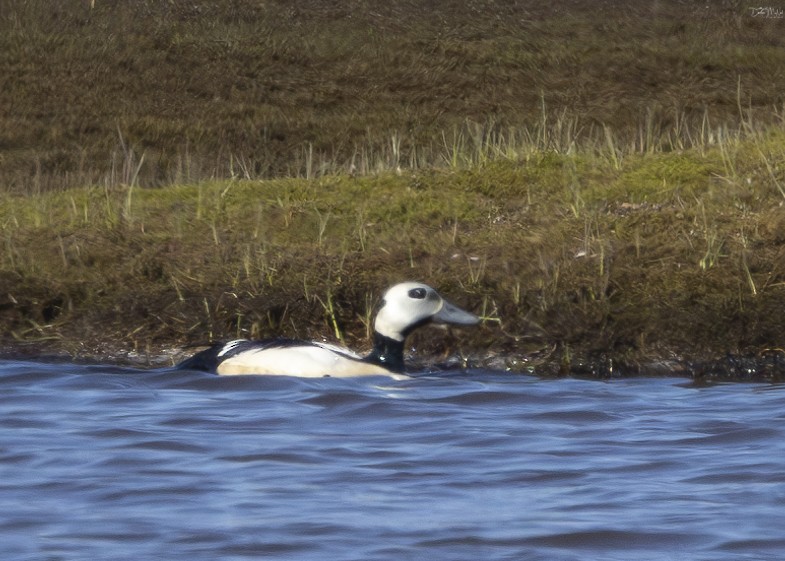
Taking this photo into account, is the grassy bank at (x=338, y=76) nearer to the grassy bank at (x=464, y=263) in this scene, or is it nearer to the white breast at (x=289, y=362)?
the grassy bank at (x=464, y=263)

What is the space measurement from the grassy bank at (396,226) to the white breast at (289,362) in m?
0.90

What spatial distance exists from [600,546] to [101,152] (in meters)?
13.9

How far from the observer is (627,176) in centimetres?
1209

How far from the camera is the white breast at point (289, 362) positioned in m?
8.91

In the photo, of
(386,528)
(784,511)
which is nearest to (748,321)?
(784,511)

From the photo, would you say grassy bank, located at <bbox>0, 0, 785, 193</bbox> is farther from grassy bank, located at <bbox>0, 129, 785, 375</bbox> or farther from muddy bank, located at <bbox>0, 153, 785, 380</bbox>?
muddy bank, located at <bbox>0, 153, 785, 380</bbox>

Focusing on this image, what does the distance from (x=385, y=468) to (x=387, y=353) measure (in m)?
2.52

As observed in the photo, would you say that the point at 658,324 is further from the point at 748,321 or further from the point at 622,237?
the point at 622,237

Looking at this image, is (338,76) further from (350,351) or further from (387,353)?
(387,353)

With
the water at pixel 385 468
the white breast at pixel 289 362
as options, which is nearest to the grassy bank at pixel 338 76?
the white breast at pixel 289 362

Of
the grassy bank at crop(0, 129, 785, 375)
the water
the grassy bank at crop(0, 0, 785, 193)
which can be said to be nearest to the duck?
the water

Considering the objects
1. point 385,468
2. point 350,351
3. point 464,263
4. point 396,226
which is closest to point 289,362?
point 350,351

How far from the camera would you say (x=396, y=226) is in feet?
37.6

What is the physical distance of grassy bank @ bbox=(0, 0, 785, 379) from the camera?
9555 millimetres
